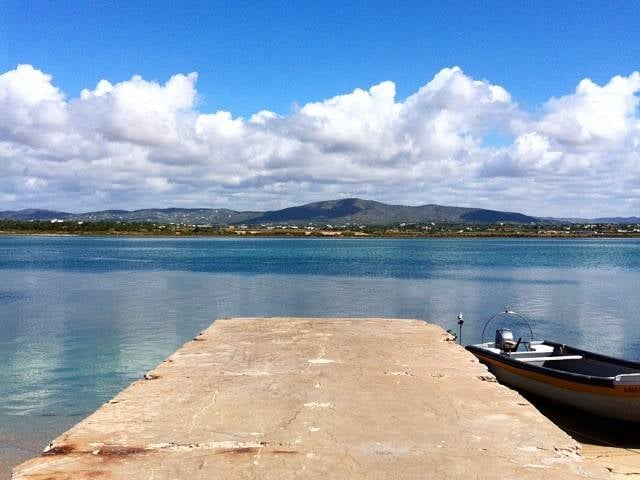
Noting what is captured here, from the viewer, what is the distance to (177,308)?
33656 millimetres

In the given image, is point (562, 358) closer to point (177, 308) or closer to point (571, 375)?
point (571, 375)

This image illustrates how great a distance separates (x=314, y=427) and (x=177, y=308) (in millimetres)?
28549

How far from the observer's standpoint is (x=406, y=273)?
59906 millimetres

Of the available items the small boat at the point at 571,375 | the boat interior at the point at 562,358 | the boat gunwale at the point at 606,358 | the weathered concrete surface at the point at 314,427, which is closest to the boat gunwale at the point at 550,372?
the small boat at the point at 571,375

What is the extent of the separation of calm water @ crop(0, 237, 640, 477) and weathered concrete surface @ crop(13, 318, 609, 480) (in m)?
5.69

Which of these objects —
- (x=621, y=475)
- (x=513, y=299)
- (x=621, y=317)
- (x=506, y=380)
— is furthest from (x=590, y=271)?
(x=621, y=475)

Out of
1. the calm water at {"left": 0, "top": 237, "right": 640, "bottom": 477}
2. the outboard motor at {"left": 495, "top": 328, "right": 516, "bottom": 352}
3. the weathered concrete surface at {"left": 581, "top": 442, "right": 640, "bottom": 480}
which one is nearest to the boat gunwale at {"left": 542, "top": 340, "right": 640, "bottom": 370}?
the outboard motor at {"left": 495, "top": 328, "right": 516, "bottom": 352}

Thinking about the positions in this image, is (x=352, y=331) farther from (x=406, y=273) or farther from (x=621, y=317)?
(x=406, y=273)

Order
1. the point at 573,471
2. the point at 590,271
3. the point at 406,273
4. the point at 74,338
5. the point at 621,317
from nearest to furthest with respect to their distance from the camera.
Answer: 1. the point at 573,471
2. the point at 74,338
3. the point at 621,317
4. the point at 406,273
5. the point at 590,271

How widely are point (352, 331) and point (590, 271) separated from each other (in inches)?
A: 2410

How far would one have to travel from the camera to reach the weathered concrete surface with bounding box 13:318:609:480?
16.9 ft

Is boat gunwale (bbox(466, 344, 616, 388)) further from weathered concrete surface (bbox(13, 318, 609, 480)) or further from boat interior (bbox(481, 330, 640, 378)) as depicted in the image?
weathered concrete surface (bbox(13, 318, 609, 480))

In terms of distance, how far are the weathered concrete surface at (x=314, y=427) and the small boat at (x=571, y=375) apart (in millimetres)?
4033

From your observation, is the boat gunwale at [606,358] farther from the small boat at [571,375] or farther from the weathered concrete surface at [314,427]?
the weathered concrete surface at [314,427]
